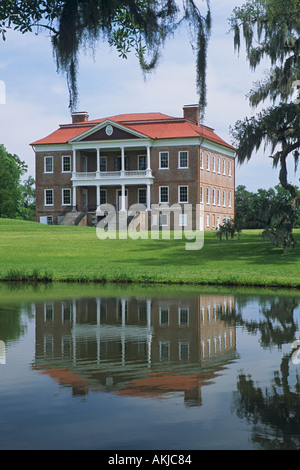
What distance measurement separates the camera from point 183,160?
201ft

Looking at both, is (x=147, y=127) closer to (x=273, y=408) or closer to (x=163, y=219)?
(x=163, y=219)

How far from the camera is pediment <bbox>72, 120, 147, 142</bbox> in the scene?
61.5 m

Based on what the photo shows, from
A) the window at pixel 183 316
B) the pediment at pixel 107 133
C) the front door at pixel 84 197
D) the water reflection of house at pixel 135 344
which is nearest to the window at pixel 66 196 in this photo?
the front door at pixel 84 197

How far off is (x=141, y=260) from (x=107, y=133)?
104 feet

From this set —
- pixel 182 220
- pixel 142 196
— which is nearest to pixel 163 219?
pixel 182 220

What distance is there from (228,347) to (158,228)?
4689 cm

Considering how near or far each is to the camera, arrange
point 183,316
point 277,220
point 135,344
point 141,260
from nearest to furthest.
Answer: point 135,344, point 183,316, point 141,260, point 277,220

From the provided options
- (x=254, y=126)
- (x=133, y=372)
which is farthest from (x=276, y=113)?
(x=133, y=372)

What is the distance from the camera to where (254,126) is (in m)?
34.5

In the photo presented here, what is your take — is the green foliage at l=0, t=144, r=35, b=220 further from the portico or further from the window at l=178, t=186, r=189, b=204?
the window at l=178, t=186, r=189, b=204

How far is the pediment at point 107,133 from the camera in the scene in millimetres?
61469

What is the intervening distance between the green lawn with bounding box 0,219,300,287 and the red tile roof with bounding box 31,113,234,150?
1808 centimetres

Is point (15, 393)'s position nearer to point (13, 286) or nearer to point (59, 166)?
point (13, 286)

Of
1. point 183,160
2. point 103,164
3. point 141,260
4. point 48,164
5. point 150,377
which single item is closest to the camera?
point 150,377
